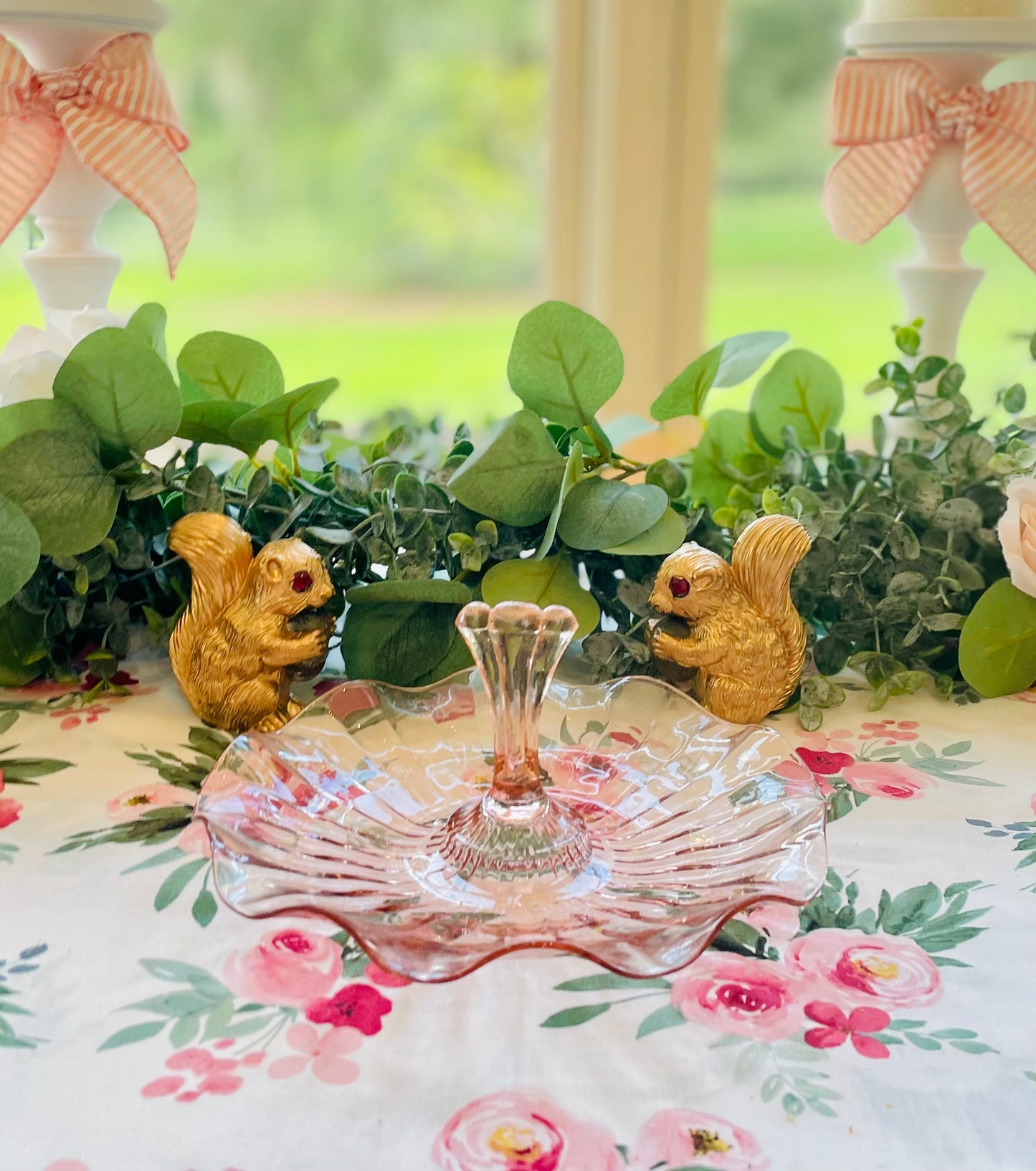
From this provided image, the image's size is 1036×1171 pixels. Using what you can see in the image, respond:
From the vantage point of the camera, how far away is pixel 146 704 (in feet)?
2.07

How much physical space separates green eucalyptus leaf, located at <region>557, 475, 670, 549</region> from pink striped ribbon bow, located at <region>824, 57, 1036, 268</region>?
0.95ft

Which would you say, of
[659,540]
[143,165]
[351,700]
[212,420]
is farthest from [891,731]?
[143,165]

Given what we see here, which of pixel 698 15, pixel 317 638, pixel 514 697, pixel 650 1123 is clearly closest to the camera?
pixel 650 1123

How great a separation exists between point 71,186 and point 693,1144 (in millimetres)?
601

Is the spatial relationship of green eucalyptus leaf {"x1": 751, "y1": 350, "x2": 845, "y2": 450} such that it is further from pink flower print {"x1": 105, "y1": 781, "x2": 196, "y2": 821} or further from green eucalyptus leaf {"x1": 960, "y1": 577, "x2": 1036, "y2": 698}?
pink flower print {"x1": 105, "y1": 781, "x2": 196, "y2": 821}

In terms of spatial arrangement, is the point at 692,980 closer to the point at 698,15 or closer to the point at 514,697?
the point at 514,697

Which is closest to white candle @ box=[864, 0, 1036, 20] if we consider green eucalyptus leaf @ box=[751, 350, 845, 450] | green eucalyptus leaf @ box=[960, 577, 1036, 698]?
green eucalyptus leaf @ box=[751, 350, 845, 450]

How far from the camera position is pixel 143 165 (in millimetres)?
696

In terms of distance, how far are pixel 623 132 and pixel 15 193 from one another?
2.92ft

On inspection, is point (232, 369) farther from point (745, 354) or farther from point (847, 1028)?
point (847, 1028)

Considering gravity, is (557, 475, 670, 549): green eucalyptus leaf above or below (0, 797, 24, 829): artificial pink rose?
above

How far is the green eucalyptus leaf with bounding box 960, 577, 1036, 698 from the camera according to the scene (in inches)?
24.6

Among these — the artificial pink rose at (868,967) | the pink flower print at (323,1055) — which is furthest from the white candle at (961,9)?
the pink flower print at (323,1055)

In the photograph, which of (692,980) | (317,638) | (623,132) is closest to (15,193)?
(317,638)
